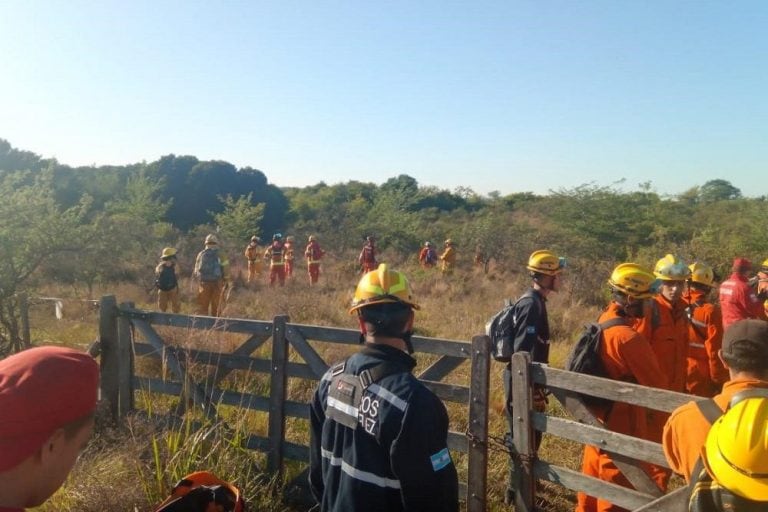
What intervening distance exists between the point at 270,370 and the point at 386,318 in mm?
2908

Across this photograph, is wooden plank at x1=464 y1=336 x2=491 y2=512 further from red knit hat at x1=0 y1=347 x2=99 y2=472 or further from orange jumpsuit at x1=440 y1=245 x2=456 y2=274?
orange jumpsuit at x1=440 y1=245 x2=456 y2=274

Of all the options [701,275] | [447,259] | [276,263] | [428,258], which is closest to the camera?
[701,275]

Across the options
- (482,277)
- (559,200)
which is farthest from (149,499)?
(559,200)

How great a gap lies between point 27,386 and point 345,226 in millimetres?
27936

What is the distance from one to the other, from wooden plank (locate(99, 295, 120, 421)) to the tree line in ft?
9.96

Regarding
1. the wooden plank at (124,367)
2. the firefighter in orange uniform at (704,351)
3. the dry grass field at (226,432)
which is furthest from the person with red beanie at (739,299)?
the wooden plank at (124,367)

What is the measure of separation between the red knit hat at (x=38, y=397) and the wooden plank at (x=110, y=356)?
4342mm

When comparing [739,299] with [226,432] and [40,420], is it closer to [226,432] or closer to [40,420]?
[226,432]

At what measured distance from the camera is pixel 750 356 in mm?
2402

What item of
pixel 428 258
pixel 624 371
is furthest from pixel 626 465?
pixel 428 258

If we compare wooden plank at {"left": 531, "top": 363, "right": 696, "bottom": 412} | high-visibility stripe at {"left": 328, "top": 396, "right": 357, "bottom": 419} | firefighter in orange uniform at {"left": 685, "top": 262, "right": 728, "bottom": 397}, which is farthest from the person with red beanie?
high-visibility stripe at {"left": 328, "top": 396, "right": 357, "bottom": 419}

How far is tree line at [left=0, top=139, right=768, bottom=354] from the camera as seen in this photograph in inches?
360

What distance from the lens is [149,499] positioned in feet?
12.6

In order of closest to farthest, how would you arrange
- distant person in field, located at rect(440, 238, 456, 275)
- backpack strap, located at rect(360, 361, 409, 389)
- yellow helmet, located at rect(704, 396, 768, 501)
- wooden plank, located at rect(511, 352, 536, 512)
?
1. yellow helmet, located at rect(704, 396, 768, 501)
2. backpack strap, located at rect(360, 361, 409, 389)
3. wooden plank, located at rect(511, 352, 536, 512)
4. distant person in field, located at rect(440, 238, 456, 275)
